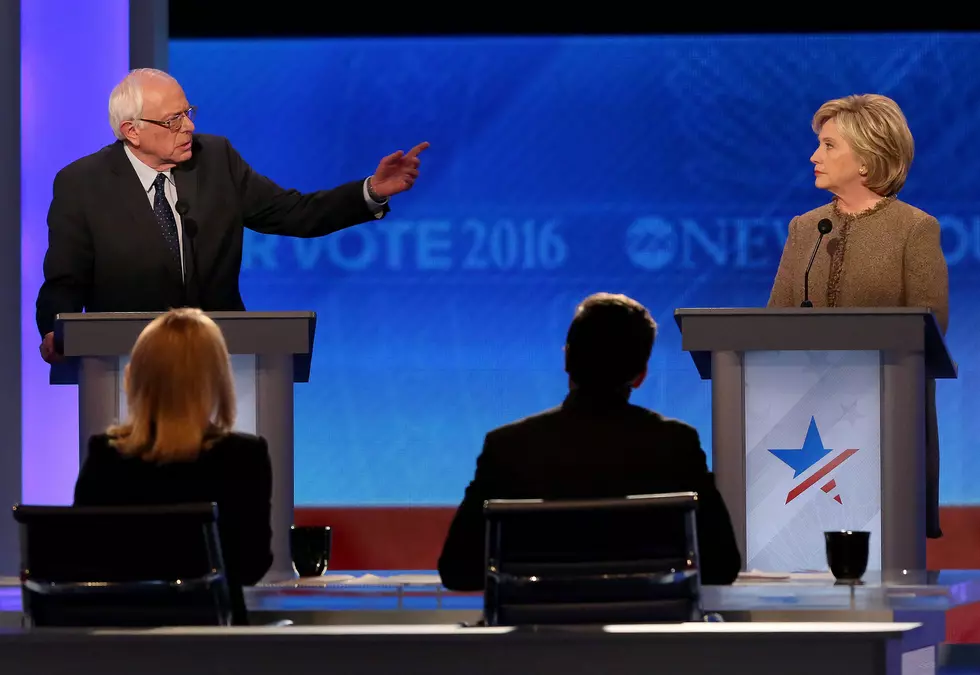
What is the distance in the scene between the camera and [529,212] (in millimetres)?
6004

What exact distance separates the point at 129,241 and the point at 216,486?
1133 mm

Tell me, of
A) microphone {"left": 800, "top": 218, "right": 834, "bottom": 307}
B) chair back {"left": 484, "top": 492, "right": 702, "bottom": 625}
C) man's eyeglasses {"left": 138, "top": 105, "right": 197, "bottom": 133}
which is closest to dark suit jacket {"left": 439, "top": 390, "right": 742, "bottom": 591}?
chair back {"left": 484, "top": 492, "right": 702, "bottom": 625}

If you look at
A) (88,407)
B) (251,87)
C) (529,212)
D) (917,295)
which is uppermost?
(251,87)

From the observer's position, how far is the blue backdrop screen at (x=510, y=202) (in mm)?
5895

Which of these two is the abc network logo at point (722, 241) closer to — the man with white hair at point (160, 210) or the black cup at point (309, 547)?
the man with white hair at point (160, 210)

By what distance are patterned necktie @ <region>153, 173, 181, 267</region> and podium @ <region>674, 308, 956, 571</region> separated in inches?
45.1

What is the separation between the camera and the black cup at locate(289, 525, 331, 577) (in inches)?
106

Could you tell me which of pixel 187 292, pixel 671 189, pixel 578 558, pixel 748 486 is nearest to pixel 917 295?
pixel 748 486

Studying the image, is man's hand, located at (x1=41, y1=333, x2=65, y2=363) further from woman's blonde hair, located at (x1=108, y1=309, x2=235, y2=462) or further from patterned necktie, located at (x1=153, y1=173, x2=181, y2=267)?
woman's blonde hair, located at (x1=108, y1=309, x2=235, y2=462)

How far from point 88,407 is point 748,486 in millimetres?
1221

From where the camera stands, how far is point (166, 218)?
3.20 metres

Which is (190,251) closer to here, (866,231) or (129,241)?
(129,241)

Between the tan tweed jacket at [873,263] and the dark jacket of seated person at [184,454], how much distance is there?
1.40 m

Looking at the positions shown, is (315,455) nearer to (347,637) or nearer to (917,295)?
(917,295)
